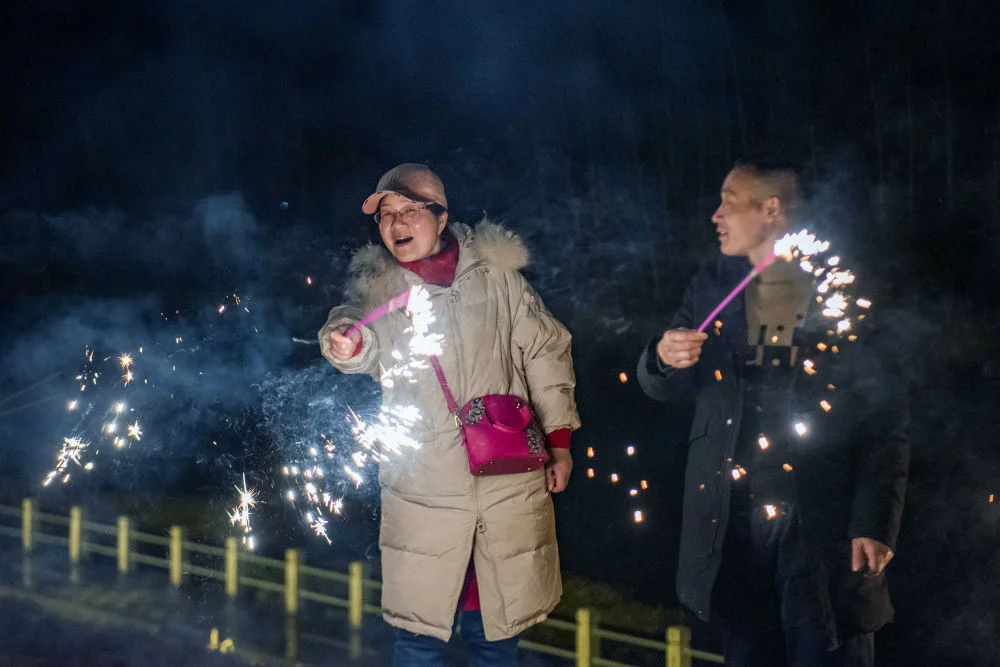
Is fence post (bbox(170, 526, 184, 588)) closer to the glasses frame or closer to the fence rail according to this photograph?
the fence rail

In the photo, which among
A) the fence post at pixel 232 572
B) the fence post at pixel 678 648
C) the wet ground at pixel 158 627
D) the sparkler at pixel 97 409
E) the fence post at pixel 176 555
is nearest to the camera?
the fence post at pixel 678 648

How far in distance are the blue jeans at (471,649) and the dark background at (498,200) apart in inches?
29.4

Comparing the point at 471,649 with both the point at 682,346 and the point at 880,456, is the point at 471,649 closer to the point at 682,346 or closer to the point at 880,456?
the point at 682,346

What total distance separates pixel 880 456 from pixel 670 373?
0.81 metres

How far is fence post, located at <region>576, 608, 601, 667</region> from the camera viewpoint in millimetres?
4562

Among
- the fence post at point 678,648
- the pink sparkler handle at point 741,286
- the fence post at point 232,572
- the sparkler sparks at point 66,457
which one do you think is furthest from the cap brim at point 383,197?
the sparkler sparks at point 66,457

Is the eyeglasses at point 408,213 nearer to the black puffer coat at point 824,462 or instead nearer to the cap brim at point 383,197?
the cap brim at point 383,197

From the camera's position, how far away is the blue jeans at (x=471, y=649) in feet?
13.1

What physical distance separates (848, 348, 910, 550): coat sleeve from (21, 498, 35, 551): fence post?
495cm

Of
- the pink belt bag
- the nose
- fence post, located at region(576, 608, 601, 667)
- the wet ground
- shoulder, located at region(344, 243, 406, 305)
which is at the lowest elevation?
the wet ground

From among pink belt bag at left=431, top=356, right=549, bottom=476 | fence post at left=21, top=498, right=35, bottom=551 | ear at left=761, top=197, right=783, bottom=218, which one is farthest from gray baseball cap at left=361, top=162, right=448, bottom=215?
fence post at left=21, top=498, right=35, bottom=551

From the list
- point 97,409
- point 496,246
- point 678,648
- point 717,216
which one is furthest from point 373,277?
point 97,409

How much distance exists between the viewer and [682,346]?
3914 millimetres

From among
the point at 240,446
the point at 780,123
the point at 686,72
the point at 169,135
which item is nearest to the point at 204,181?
the point at 169,135
